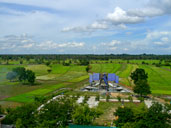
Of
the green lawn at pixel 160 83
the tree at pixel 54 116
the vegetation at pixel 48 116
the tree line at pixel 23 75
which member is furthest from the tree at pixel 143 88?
the tree line at pixel 23 75

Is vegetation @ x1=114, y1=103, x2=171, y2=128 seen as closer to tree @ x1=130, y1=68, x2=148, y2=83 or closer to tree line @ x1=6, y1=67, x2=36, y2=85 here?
tree @ x1=130, y1=68, x2=148, y2=83

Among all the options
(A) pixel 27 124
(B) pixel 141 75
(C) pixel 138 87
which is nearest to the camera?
(A) pixel 27 124

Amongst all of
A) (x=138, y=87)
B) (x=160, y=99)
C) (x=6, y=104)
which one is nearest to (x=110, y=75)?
(x=138, y=87)

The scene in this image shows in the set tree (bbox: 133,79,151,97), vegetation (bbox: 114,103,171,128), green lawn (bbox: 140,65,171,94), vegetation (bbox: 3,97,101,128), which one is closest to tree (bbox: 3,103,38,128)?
vegetation (bbox: 3,97,101,128)

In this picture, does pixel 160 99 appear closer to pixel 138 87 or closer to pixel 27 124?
pixel 138 87

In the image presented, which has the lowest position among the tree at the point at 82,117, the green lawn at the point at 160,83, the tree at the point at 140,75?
the green lawn at the point at 160,83

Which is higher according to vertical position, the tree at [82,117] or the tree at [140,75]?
the tree at [140,75]

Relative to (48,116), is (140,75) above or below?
above

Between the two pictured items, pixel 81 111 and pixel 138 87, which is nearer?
pixel 81 111

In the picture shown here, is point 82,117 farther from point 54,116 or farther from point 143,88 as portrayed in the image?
point 143,88

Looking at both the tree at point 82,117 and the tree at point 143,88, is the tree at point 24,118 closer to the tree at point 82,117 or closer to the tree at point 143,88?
the tree at point 82,117

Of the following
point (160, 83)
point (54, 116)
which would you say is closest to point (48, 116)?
point (54, 116)
